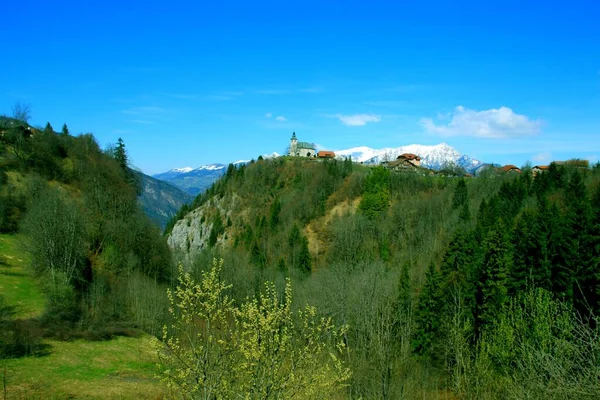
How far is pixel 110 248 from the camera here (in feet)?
177

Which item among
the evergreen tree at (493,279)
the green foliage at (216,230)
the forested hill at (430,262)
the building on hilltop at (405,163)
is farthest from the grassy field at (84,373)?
the building on hilltop at (405,163)

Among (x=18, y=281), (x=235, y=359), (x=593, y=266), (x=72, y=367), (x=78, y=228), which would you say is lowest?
(x=72, y=367)

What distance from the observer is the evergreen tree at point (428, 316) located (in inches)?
2016

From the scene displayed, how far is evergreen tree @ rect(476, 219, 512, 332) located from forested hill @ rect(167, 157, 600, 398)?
155 mm

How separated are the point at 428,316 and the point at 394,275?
14384mm

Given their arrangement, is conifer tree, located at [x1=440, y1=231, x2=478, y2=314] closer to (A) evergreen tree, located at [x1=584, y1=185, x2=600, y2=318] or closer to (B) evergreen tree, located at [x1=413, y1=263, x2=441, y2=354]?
(B) evergreen tree, located at [x1=413, y1=263, x2=441, y2=354]

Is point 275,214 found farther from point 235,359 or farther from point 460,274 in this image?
point 235,359

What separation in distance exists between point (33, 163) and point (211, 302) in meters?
70.4

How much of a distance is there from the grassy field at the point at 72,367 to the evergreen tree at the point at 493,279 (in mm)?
34336

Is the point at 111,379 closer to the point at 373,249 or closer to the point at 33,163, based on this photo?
the point at 33,163

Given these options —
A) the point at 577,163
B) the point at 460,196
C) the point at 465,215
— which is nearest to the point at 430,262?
the point at 465,215

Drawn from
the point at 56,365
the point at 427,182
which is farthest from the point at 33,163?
the point at 427,182

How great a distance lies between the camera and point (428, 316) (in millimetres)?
52062

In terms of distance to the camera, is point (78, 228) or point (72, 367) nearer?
point (72, 367)
